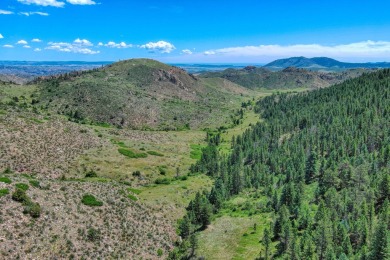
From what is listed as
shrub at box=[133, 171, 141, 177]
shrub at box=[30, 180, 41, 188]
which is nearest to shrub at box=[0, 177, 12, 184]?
shrub at box=[30, 180, 41, 188]

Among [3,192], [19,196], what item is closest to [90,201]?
[19,196]

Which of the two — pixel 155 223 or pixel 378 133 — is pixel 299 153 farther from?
pixel 155 223

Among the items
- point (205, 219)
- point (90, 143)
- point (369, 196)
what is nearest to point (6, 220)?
point (205, 219)

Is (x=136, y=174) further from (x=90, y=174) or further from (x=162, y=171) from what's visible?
(x=90, y=174)

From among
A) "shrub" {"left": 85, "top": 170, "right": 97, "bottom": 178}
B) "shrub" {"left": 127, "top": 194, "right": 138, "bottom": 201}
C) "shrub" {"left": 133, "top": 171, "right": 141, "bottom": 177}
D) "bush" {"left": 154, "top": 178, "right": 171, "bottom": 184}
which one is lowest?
"bush" {"left": 154, "top": 178, "right": 171, "bottom": 184}

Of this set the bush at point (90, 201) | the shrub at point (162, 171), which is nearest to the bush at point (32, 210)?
the bush at point (90, 201)

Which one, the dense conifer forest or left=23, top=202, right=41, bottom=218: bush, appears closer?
left=23, top=202, right=41, bottom=218: bush

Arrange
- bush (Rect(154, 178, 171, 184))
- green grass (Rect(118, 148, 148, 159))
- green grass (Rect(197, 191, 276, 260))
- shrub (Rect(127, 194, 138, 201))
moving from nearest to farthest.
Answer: green grass (Rect(197, 191, 276, 260)), shrub (Rect(127, 194, 138, 201)), bush (Rect(154, 178, 171, 184)), green grass (Rect(118, 148, 148, 159))

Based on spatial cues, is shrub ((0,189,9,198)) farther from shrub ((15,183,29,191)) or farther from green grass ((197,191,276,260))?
green grass ((197,191,276,260))
